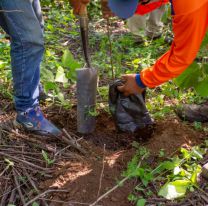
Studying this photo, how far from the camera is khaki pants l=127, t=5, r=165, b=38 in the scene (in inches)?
185

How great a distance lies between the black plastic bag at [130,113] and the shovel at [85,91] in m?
0.15

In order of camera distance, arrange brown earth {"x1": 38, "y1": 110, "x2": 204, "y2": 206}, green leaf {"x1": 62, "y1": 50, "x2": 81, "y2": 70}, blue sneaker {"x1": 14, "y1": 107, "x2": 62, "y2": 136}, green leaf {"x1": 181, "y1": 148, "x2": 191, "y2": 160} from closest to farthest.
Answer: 1. brown earth {"x1": 38, "y1": 110, "x2": 204, "y2": 206}
2. green leaf {"x1": 181, "y1": 148, "x2": 191, "y2": 160}
3. blue sneaker {"x1": 14, "y1": 107, "x2": 62, "y2": 136}
4. green leaf {"x1": 62, "y1": 50, "x2": 81, "y2": 70}

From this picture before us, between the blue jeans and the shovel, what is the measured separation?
1.03ft

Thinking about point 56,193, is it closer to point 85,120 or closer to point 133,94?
point 85,120

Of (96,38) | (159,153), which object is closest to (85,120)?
(159,153)

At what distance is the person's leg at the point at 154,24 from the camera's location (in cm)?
469

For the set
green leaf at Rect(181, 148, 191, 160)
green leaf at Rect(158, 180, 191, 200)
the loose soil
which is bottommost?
the loose soil

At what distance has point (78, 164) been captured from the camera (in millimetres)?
2266

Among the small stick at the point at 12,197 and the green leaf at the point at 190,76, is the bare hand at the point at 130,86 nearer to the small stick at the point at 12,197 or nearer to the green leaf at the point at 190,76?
the green leaf at the point at 190,76

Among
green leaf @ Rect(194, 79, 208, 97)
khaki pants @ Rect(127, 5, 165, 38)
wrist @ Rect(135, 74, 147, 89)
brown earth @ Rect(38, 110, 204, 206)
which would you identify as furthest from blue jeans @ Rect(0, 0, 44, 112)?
khaki pants @ Rect(127, 5, 165, 38)

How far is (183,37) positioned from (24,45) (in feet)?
3.20

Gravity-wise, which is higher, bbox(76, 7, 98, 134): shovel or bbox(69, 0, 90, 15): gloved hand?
bbox(69, 0, 90, 15): gloved hand

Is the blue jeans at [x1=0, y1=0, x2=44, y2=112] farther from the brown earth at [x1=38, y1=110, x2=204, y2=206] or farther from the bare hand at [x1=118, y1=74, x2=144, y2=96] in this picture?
the bare hand at [x1=118, y1=74, x2=144, y2=96]

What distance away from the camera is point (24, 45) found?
228 centimetres
